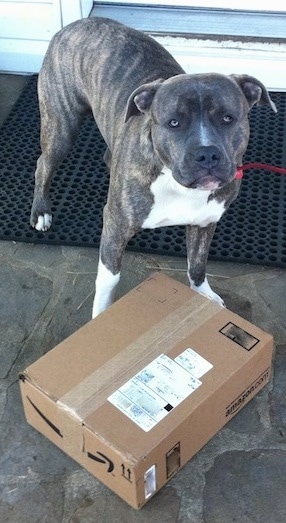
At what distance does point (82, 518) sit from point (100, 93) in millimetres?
1625

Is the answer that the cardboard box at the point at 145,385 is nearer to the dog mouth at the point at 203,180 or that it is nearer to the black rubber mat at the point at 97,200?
the dog mouth at the point at 203,180

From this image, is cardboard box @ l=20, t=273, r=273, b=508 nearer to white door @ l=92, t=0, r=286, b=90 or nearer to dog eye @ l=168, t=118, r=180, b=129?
dog eye @ l=168, t=118, r=180, b=129

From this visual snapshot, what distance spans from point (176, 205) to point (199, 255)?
47cm

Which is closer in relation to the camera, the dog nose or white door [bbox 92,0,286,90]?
the dog nose

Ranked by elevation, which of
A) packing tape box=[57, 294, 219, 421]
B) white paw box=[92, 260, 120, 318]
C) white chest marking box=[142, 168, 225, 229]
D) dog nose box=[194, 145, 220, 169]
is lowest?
white paw box=[92, 260, 120, 318]

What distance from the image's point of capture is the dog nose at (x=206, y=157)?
7.07ft

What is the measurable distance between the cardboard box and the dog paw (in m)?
0.91

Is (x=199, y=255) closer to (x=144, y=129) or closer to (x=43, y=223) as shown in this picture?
Result: (x=144, y=129)

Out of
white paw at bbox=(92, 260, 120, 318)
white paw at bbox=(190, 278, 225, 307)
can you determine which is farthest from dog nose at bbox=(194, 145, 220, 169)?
white paw at bbox=(190, 278, 225, 307)

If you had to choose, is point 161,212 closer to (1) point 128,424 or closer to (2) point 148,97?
(2) point 148,97

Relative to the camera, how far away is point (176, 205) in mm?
2455

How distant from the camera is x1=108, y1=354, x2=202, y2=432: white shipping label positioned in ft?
7.18

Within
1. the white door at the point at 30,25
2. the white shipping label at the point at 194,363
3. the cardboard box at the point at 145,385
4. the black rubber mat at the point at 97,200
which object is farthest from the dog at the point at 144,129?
the white door at the point at 30,25

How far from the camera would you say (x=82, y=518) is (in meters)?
2.24
